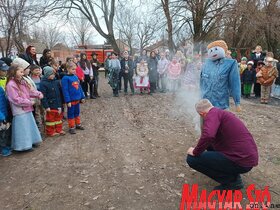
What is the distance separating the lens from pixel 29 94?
215 inches

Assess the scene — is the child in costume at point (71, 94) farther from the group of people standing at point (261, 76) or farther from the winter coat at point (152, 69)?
the group of people standing at point (261, 76)

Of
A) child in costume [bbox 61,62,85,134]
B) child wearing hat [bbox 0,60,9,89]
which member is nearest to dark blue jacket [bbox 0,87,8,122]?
child wearing hat [bbox 0,60,9,89]

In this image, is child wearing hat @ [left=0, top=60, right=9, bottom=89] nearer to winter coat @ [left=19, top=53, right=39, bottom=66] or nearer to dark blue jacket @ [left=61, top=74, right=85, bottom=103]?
dark blue jacket @ [left=61, top=74, right=85, bottom=103]

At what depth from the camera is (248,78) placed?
10648 millimetres

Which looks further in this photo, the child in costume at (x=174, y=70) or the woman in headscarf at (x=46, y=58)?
the child in costume at (x=174, y=70)

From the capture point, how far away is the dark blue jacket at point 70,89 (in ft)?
19.9

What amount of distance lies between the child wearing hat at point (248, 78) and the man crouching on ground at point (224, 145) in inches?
305

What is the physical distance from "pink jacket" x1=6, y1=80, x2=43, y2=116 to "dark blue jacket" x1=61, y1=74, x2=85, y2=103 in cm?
85

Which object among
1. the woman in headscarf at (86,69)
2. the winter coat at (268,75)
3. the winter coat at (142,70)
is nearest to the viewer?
the winter coat at (268,75)

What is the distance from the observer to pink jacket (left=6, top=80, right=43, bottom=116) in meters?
5.05

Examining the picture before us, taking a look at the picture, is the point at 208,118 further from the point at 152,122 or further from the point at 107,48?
the point at 107,48

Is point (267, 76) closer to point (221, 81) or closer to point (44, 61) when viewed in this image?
point (221, 81)

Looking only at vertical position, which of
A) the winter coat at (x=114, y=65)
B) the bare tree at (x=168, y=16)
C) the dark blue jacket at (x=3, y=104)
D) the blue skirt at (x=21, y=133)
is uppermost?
the bare tree at (x=168, y=16)

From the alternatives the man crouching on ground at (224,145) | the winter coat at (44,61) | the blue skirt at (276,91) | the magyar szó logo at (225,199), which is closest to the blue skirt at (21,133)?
the winter coat at (44,61)
